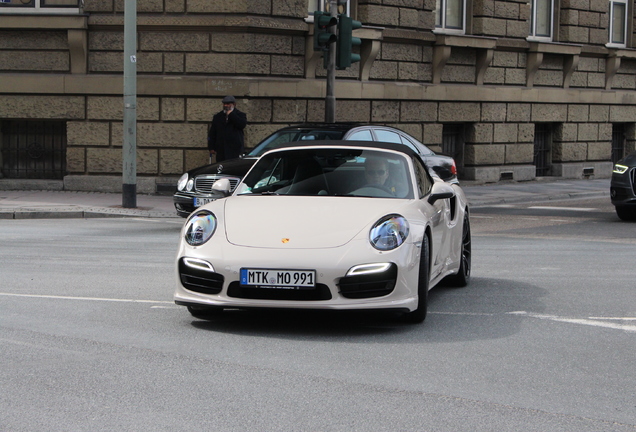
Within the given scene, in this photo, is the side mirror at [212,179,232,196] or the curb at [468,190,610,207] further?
the curb at [468,190,610,207]

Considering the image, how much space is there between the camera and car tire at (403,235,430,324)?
7.19 m

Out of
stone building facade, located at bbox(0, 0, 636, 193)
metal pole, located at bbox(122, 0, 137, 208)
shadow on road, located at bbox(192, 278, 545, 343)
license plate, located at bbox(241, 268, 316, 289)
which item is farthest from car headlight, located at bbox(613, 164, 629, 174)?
license plate, located at bbox(241, 268, 316, 289)

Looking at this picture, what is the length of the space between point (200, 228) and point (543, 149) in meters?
21.1

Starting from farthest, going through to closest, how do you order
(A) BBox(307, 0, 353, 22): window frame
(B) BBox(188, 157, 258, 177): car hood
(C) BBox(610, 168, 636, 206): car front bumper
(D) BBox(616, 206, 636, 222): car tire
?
(A) BBox(307, 0, 353, 22): window frame, (D) BBox(616, 206, 636, 222): car tire, (C) BBox(610, 168, 636, 206): car front bumper, (B) BBox(188, 157, 258, 177): car hood

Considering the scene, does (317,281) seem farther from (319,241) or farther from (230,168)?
(230,168)

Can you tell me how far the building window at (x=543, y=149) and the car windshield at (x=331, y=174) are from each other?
1948 centimetres

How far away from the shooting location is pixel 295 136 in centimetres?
1504

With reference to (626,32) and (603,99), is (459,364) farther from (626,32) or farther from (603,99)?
(626,32)

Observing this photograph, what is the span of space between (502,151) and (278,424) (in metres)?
21.2

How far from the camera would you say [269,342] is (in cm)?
662

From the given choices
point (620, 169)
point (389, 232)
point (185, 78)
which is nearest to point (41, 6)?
point (185, 78)

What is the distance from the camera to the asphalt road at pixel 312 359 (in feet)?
16.3

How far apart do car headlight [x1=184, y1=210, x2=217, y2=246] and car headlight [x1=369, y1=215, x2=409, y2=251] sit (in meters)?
1.09

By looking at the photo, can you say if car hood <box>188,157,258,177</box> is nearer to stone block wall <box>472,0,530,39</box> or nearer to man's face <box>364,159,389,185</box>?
man's face <box>364,159,389,185</box>
